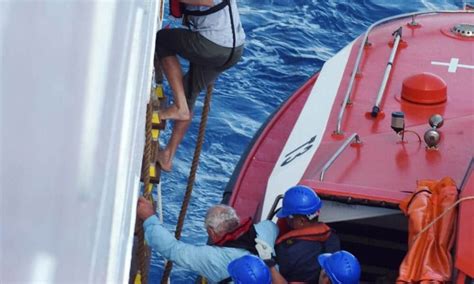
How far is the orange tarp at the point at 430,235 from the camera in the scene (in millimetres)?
4492

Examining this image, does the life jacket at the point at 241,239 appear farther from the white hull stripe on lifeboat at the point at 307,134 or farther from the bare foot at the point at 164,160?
the white hull stripe on lifeboat at the point at 307,134

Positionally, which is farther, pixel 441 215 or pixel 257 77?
pixel 257 77

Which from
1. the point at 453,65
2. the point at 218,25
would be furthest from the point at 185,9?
the point at 453,65

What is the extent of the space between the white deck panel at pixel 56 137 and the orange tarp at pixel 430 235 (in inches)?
119

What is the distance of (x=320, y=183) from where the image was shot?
529 centimetres

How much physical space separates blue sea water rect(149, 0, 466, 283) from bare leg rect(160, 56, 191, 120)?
9.40 feet

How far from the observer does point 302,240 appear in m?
4.86

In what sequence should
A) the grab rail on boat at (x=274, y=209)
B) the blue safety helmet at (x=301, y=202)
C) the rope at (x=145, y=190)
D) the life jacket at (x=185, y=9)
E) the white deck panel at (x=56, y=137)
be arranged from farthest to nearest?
the grab rail on boat at (x=274, y=209) → the life jacket at (x=185, y=9) → the blue safety helmet at (x=301, y=202) → the rope at (x=145, y=190) → the white deck panel at (x=56, y=137)

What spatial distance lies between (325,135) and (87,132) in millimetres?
4680

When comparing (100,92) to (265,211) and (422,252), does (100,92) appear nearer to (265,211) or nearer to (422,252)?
(422,252)

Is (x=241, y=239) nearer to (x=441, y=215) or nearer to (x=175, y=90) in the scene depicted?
(x=175, y=90)

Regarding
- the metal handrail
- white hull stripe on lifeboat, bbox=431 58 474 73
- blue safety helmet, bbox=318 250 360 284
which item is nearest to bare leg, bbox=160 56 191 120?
blue safety helmet, bbox=318 250 360 284

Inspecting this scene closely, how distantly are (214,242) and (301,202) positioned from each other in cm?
53

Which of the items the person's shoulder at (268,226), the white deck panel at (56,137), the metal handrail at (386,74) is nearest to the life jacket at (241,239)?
the person's shoulder at (268,226)
